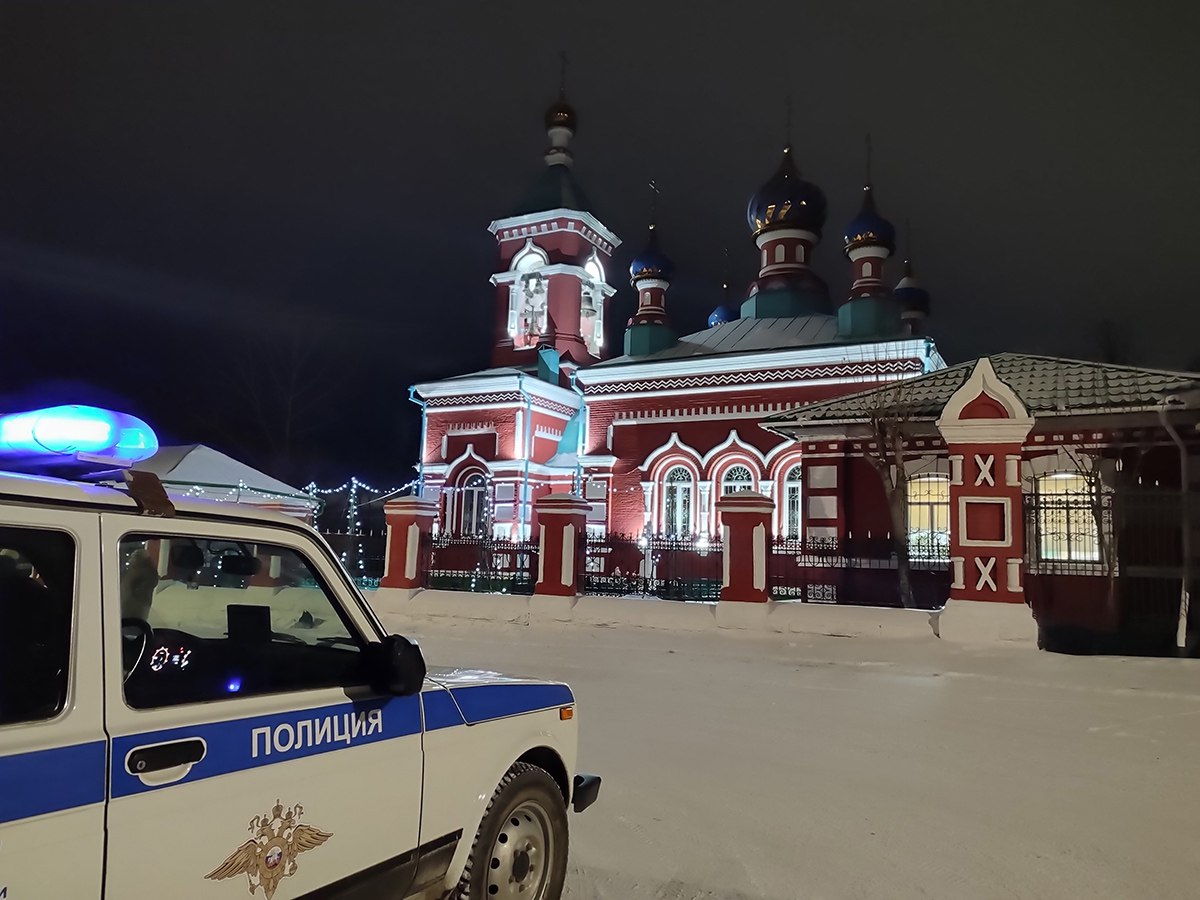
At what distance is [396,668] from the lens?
7.84 ft

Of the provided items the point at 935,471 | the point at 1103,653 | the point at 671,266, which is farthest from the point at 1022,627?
the point at 671,266

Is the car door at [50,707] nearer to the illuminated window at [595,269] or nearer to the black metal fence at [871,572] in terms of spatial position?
the black metal fence at [871,572]

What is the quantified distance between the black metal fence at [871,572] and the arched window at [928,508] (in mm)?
646

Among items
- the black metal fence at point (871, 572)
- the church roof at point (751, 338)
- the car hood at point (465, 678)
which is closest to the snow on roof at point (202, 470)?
the church roof at point (751, 338)

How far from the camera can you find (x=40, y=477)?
1989 millimetres

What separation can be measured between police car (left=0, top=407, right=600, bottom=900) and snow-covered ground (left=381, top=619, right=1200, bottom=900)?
3.19 feet

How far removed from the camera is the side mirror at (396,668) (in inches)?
93.9

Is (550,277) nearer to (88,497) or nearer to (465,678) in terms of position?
(465,678)

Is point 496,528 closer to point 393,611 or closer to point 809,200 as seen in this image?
point 393,611

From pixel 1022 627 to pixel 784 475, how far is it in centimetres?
1090

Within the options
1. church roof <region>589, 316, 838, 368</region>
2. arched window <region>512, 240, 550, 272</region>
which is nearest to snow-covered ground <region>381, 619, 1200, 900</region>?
church roof <region>589, 316, 838, 368</region>

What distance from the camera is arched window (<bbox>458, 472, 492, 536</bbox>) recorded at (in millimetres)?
24859

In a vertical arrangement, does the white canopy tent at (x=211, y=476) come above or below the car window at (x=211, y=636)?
above

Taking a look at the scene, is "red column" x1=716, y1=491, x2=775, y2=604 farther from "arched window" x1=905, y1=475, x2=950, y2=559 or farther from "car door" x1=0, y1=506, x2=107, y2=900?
"car door" x1=0, y1=506, x2=107, y2=900
